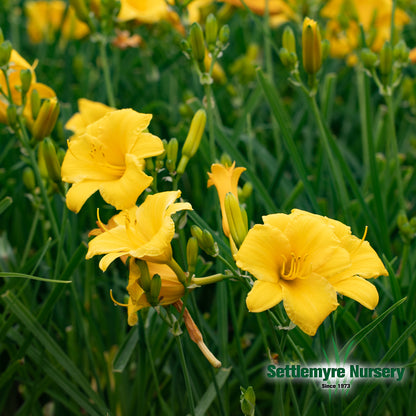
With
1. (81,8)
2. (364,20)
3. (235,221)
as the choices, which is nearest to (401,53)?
(235,221)

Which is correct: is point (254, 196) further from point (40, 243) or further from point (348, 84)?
point (348, 84)

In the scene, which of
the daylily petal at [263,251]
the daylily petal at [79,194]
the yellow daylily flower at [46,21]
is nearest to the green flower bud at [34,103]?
the daylily petal at [79,194]

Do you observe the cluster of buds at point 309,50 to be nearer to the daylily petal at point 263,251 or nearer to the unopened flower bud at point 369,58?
the unopened flower bud at point 369,58

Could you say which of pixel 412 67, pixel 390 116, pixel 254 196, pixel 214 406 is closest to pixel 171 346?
pixel 214 406

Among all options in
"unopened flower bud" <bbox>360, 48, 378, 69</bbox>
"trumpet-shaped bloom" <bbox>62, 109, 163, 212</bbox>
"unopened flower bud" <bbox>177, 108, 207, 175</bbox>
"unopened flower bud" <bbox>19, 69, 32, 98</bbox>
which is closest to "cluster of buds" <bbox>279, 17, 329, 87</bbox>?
"unopened flower bud" <bbox>360, 48, 378, 69</bbox>

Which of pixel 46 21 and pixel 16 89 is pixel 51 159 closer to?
pixel 16 89

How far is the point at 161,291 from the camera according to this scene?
0.77 m

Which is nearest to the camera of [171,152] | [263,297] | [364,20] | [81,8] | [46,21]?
[263,297]

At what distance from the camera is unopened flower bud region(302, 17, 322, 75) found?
41.8 inches

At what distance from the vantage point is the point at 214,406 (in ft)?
3.44

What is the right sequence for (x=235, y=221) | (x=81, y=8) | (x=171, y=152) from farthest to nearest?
(x=81, y=8) → (x=171, y=152) → (x=235, y=221)

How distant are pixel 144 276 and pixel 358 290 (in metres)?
0.30

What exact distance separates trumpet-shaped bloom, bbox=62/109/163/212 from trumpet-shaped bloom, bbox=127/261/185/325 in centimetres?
11

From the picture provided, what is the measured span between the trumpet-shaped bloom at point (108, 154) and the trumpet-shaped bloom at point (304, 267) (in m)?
0.22
